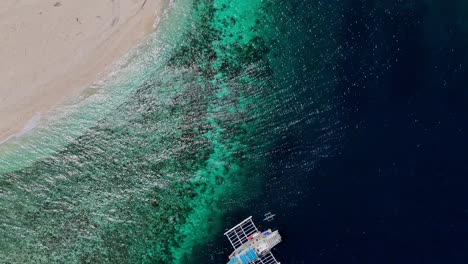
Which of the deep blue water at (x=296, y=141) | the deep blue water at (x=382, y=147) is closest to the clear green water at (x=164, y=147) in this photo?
the deep blue water at (x=296, y=141)

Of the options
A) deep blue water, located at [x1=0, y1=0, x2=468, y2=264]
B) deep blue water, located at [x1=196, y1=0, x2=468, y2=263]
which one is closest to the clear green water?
deep blue water, located at [x1=0, y1=0, x2=468, y2=264]

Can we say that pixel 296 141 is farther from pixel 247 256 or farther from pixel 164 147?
pixel 164 147

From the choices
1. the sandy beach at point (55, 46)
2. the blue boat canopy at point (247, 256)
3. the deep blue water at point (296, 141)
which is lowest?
the blue boat canopy at point (247, 256)

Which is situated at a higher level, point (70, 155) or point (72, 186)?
point (70, 155)

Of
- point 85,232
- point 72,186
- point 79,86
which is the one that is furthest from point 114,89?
point 85,232

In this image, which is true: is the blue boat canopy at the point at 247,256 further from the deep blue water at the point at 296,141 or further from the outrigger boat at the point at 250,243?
the deep blue water at the point at 296,141

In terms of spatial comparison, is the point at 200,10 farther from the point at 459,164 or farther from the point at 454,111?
the point at 459,164

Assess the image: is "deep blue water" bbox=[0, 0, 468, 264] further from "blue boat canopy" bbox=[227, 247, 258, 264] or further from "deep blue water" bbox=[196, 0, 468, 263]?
"blue boat canopy" bbox=[227, 247, 258, 264]
